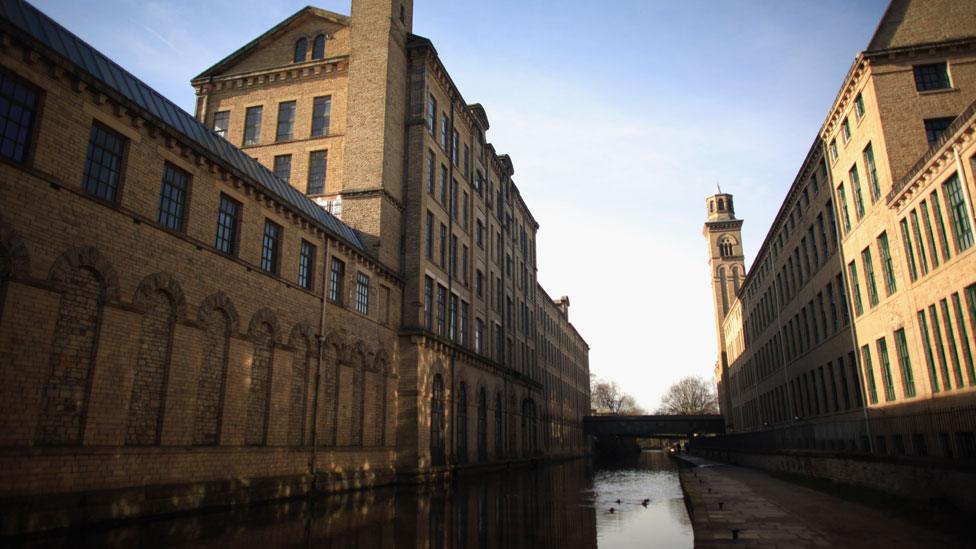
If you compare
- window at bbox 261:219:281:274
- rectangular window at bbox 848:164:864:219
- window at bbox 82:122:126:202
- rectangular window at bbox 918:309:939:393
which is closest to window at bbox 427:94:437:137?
window at bbox 261:219:281:274

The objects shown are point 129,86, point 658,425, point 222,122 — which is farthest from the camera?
Answer: point 658,425

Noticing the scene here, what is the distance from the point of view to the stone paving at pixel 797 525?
31.7ft

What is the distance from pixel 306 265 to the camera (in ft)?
72.7

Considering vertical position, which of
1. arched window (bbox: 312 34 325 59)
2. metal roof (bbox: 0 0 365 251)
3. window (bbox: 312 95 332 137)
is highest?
arched window (bbox: 312 34 325 59)

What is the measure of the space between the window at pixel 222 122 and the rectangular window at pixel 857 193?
30625 millimetres

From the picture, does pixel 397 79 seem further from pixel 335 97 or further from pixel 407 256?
pixel 407 256

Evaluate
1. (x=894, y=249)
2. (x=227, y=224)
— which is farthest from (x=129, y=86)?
(x=894, y=249)

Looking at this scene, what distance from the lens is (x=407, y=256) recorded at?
3031 cm

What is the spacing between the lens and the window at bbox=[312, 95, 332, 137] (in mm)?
32156

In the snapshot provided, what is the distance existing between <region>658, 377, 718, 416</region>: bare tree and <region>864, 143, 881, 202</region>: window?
4369 inches

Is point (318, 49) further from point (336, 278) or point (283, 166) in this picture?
point (336, 278)

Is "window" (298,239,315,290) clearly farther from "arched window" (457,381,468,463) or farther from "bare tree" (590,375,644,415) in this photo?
"bare tree" (590,375,644,415)

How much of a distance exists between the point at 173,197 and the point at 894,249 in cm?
2402

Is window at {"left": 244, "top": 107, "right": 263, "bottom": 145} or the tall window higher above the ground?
window at {"left": 244, "top": 107, "right": 263, "bottom": 145}
